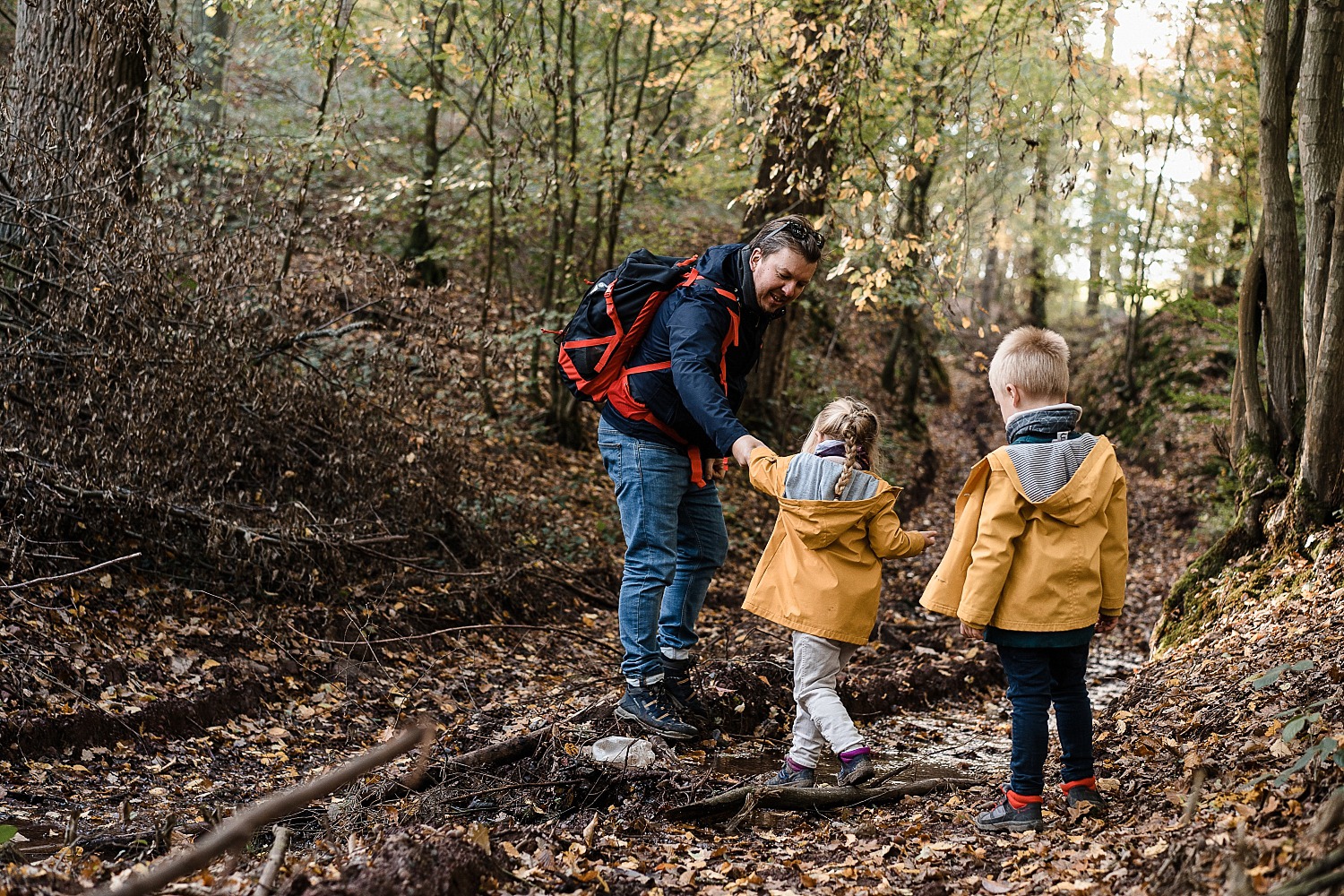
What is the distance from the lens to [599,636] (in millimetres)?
7105

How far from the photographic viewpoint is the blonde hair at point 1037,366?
3549 millimetres

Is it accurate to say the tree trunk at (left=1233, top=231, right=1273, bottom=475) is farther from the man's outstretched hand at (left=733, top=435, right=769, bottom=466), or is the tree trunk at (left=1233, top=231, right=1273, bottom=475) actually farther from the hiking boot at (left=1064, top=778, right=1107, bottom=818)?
the man's outstretched hand at (left=733, top=435, right=769, bottom=466)

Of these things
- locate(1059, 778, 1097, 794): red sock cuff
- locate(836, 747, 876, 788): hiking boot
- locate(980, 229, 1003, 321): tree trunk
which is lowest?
locate(836, 747, 876, 788): hiking boot

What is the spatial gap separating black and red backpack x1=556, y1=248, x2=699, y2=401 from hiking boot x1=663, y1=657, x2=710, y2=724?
128 cm

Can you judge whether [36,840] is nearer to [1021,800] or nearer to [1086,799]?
[1021,800]

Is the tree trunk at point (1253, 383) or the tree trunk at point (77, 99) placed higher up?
the tree trunk at point (77, 99)

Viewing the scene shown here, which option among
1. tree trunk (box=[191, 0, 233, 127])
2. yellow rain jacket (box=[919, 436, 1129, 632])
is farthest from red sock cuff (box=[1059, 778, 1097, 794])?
tree trunk (box=[191, 0, 233, 127])

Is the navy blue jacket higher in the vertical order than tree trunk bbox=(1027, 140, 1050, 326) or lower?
lower

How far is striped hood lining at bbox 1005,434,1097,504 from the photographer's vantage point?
3.44 m

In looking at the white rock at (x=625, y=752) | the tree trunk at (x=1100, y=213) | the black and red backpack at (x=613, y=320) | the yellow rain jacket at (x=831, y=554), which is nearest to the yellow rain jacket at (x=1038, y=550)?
the yellow rain jacket at (x=831, y=554)

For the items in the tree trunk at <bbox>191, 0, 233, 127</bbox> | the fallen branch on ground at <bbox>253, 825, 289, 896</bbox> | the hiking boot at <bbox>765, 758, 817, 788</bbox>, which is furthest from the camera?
the tree trunk at <bbox>191, 0, 233, 127</bbox>

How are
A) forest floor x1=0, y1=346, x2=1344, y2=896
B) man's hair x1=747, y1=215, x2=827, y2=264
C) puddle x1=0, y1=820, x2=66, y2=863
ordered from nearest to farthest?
forest floor x1=0, y1=346, x2=1344, y2=896
puddle x1=0, y1=820, x2=66, y2=863
man's hair x1=747, y1=215, x2=827, y2=264

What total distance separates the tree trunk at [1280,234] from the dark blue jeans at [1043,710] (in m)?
3.67

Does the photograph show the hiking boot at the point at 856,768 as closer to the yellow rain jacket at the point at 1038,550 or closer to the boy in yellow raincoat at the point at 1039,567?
the boy in yellow raincoat at the point at 1039,567
